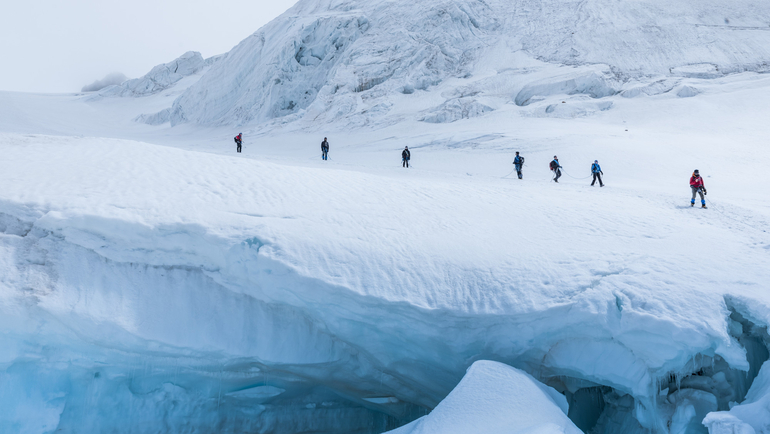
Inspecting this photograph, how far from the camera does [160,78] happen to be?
210 feet

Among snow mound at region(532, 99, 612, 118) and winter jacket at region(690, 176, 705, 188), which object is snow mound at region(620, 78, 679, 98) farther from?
winter jacket at region(690, 176, 705, 188)

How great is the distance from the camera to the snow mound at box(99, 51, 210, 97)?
62.8 metres

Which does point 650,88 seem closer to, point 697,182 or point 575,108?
point 575,108

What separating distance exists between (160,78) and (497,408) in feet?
230

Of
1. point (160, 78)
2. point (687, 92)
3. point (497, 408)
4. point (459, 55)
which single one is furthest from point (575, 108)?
point (160, 78)

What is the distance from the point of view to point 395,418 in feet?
25.3

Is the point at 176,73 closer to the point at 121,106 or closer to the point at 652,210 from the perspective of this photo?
the point at 121,106

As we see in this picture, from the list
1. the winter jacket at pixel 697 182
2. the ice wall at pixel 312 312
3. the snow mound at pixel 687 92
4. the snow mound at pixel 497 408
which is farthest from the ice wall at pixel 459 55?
the snow mound at pixel 497 408

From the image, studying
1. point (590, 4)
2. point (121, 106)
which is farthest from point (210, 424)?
point (121, 106)

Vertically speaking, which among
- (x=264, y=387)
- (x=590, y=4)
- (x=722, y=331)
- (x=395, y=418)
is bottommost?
(x=395, y=418)

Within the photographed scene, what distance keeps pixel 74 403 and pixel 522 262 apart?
Result: 5979mm

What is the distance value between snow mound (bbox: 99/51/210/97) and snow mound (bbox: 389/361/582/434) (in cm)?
6699

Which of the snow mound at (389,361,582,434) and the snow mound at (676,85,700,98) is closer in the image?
the snow mound at (389,361,582,434)

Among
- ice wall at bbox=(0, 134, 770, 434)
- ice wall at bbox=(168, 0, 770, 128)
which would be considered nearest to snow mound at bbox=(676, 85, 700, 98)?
ice wall at bbox=(168, 0, 770, 128)
